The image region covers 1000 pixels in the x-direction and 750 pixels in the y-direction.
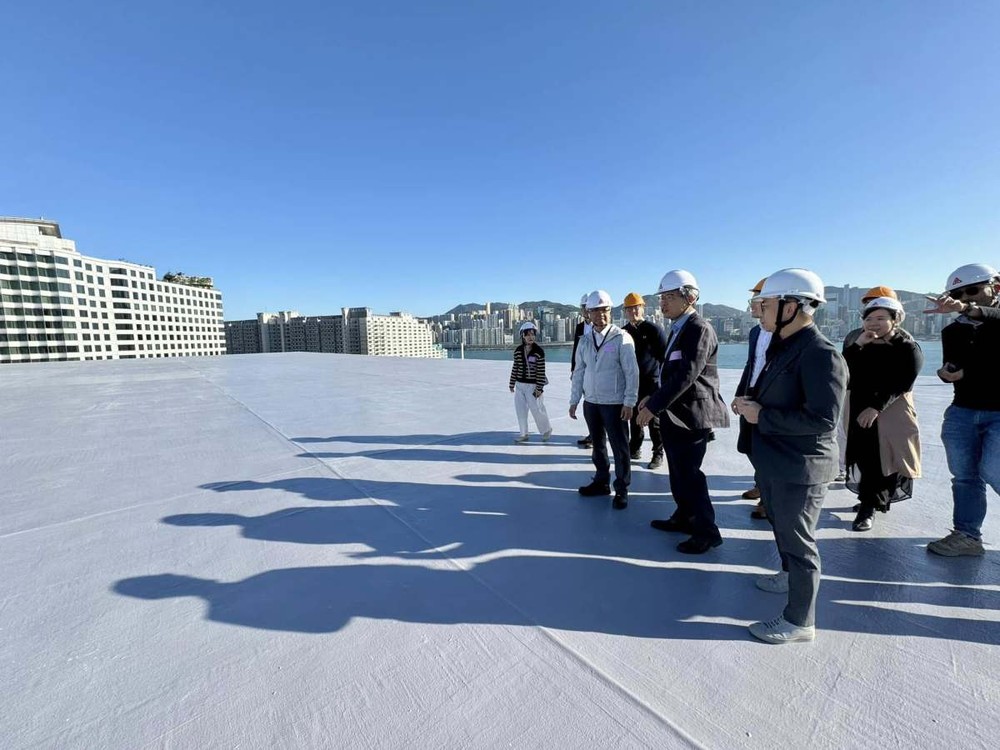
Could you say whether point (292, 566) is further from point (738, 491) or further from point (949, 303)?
point (949, 303)

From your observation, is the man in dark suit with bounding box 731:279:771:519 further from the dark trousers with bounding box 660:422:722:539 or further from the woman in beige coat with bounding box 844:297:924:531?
the woman in beige coat with bounding box 844:297:924:531

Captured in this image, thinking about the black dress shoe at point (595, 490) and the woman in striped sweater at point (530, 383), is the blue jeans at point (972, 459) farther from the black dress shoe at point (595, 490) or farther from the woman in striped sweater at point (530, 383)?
the woman in striped sweater at point (530, 383)

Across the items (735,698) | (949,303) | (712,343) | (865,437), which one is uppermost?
Result: (949,303)

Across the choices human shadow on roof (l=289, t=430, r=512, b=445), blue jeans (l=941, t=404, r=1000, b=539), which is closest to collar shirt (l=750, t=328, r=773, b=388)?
blue jeans (l=941, t=404, r=1000, b=539)

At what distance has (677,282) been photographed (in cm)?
285

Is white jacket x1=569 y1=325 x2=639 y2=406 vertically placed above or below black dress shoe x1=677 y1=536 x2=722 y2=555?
above

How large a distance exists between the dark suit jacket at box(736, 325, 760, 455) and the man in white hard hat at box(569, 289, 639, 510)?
752mm

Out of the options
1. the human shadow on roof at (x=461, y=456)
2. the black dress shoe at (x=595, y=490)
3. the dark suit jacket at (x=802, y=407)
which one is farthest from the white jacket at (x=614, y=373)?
the dark suit jacket at (x=802, y=407)

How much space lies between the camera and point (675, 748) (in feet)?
4.38

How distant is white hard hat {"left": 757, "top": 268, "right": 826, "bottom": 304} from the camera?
1812mm

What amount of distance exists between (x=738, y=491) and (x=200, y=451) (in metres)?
5.30

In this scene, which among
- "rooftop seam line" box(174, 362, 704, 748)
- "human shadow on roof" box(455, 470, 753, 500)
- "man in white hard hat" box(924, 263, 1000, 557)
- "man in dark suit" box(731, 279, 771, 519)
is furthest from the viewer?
"human shadow on roof" box(455, 470, 753, 500)

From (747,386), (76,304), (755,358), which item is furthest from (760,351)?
(76,304)

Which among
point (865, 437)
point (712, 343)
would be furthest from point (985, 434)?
point (712, 343)
